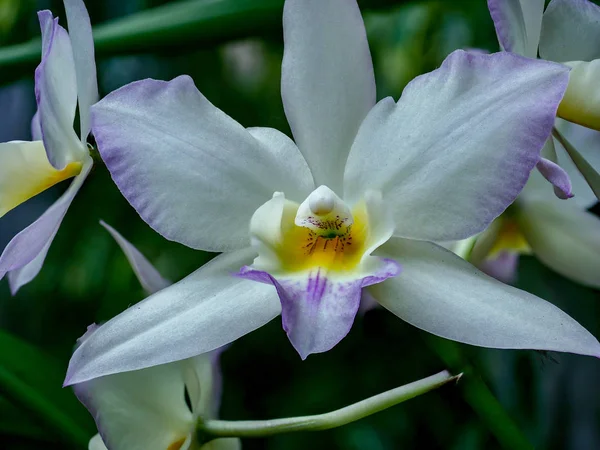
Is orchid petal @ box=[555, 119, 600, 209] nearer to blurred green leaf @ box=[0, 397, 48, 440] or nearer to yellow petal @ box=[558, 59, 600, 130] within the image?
yellow petal @ box=[558, 59, 600, 130]

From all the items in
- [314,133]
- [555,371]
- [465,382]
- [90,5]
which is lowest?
[555,371]

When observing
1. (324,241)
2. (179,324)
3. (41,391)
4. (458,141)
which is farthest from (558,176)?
(41,391)

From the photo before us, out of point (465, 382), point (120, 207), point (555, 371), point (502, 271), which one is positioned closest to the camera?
point (465, 382)

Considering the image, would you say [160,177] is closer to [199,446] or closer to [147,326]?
[147,326]

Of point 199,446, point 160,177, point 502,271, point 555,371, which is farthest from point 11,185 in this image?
point 555,371

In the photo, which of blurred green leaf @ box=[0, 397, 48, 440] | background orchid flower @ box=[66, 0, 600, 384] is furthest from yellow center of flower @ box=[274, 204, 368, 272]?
blurred green leaf @ box=[0, 397, 48, 440]

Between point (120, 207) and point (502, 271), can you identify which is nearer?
point (502, 271)

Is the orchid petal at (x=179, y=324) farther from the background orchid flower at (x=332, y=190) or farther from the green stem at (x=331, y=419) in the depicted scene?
the green stem at (x=331, y=419)
